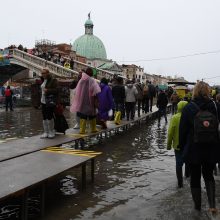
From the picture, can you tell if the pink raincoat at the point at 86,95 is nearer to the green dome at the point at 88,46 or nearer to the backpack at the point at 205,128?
the backpack at the point at 205,128

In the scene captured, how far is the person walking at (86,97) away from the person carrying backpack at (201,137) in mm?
5087

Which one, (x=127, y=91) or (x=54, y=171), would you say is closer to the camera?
(x=54, y=171)

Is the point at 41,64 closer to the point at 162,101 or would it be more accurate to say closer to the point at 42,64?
the point at 42,64

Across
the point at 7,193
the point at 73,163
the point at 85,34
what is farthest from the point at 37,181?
the point at 85,34

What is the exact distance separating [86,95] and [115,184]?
3.48m

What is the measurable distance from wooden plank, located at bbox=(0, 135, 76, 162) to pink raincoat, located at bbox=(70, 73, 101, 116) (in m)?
1.04

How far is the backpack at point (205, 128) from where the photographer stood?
17.6 feet

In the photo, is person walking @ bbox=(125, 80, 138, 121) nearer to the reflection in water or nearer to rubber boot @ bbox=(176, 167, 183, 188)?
the reflection in water

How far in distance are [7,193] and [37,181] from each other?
2.07ft

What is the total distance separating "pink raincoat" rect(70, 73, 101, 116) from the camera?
10586mm

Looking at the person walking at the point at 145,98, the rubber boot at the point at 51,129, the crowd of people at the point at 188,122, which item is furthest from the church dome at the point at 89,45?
the rubber boot at the point at 51,129

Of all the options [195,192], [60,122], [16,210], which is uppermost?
[60,122]

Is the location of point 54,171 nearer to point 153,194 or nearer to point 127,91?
point 153,194

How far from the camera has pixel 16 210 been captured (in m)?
6.16
